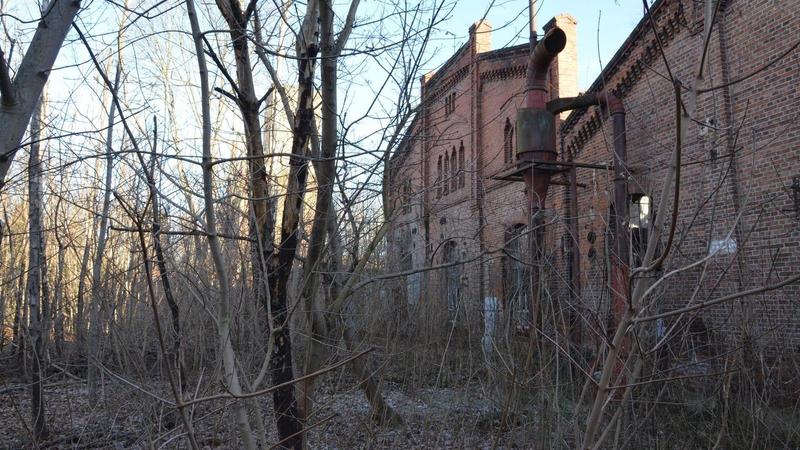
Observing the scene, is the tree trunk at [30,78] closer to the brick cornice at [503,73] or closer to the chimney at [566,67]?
the chimney at [566,67]

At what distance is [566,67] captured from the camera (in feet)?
45.1

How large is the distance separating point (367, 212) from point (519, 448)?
245 centimetres

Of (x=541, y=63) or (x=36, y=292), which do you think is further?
(x=541, y=63)

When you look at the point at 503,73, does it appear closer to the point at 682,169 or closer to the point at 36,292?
the point at 682,169

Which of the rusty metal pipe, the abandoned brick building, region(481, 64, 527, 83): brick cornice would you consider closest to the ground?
the abandoned brick building

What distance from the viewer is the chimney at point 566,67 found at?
13.5 m

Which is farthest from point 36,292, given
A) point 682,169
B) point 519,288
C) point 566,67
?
point 566,67

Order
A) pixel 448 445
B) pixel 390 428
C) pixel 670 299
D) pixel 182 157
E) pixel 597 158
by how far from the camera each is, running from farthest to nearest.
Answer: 1. pixel 597 158
2. pixel 670 299
3. pixel 390 428
4. pixel 448 445
5. pixel 182 157

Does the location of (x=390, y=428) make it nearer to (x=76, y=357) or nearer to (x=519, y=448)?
(x=519, y=448)

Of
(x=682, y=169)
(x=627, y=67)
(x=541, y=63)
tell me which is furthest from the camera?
(x=627, y=67)

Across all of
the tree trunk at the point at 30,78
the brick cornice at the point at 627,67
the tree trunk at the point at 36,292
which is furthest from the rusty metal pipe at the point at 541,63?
the tree trunk at the point at 30,78

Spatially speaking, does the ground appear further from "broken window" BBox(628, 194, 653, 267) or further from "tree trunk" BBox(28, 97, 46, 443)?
"broken window" BBox(628, 194, 653, 267)

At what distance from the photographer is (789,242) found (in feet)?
26.2

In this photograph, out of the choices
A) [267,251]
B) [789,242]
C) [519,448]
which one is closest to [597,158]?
[789,242]
